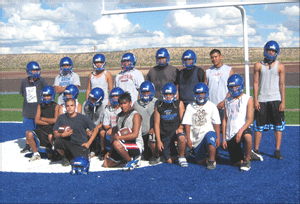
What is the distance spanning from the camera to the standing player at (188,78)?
19.8 feet

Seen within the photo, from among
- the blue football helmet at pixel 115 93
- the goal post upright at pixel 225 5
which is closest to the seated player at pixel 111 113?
the blue football helmet at pixel 115 93

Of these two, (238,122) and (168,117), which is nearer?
(238,122)

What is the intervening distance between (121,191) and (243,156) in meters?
2.30

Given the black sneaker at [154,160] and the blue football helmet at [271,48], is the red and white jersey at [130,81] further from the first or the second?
the blue football helmet at [271,48]

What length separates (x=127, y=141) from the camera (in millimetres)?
5641

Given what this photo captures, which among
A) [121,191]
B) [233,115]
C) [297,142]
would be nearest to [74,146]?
[121,191]

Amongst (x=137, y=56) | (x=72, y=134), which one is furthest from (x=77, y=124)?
(x=137, y=56)

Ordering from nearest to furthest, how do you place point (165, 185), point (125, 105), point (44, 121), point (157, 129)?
point (165, 185) → point (125, 105) → point (157, 129) → point (44, 121)

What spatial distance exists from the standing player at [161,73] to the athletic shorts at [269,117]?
173 cm

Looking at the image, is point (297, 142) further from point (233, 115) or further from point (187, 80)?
point (187, 80)

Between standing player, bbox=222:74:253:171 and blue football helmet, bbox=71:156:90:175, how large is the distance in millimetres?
2313

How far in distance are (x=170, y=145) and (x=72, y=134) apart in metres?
1.79

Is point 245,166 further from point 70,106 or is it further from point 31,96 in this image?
point 31,96

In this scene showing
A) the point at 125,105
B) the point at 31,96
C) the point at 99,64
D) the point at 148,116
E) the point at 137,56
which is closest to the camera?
the point at 125,105
